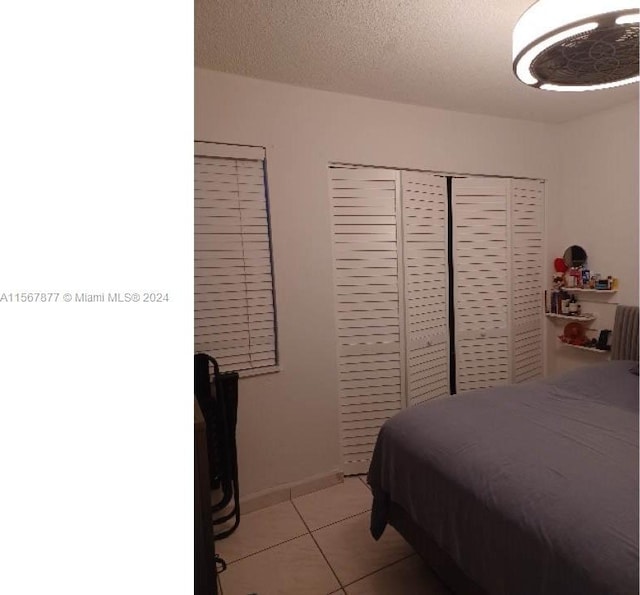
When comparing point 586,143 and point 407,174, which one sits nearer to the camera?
point 407,174

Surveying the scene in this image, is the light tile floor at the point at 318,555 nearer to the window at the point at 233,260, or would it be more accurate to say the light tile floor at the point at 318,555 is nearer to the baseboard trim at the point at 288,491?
the baseboard trim at the point at 288,491

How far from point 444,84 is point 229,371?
2093 mm

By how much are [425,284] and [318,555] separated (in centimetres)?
175

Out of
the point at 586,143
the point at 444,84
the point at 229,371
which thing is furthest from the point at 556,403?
the point at 586,143

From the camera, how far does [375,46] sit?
1762 mm

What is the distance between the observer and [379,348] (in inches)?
99.0

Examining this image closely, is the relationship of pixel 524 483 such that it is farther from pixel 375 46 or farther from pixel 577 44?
pixel 375 46

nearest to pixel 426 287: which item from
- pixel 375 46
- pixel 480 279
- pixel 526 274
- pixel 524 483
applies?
pixel 480 279

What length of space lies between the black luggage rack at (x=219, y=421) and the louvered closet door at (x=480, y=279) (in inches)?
69.1

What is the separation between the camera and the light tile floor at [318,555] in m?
1.63

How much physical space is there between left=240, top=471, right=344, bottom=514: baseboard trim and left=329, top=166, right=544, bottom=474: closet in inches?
5.5

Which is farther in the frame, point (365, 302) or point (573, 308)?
point (573, 308)

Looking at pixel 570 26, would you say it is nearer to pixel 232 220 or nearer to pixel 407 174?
pixel 407 174
